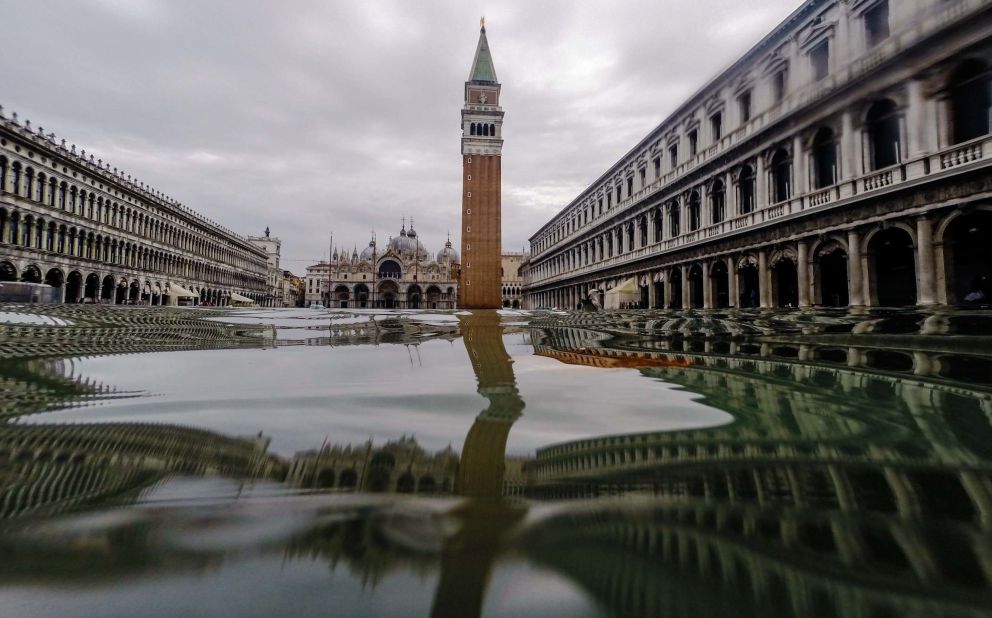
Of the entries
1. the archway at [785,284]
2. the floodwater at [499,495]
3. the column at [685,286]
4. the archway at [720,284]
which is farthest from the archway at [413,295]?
the floodwater at [499,495]

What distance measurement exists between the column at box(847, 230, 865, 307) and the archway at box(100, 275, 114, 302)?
4708cm

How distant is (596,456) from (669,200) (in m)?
24.6

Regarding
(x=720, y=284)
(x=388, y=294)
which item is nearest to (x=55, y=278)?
(x=720, y=284)

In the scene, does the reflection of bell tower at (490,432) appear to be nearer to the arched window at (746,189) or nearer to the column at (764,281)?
the column at (764,281)

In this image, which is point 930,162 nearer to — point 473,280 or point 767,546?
point 767,546

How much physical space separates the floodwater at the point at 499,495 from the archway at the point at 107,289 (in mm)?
44300

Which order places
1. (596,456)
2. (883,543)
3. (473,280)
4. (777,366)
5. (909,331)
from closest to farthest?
(883,543) < (596,456) < (777,366) < (909,331) < (473,280)

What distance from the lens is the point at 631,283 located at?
2436cm

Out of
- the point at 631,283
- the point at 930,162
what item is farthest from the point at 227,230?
the point at 930,162

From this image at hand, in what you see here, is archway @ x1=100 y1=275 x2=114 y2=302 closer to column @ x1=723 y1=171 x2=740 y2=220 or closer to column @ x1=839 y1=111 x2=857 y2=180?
column @ x1=723 y1=171 x2=740 y2=220

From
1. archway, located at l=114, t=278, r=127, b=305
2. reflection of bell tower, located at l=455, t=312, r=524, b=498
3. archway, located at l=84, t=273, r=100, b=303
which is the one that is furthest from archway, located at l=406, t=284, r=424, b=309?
reflection of bell tower, located at l=455, t=312, r=524, b=498

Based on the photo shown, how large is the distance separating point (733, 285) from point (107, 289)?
4558 cm

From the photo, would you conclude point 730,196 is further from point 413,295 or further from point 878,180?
point 413,295

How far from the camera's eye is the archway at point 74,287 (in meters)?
31.9
